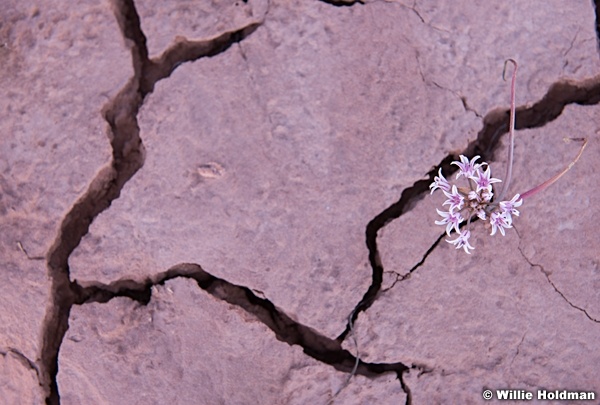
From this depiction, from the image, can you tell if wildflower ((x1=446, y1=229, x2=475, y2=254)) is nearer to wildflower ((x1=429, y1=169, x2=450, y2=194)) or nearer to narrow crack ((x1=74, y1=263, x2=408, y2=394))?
wildflower ((x1=429, y1=169, x2=450, y2=194))

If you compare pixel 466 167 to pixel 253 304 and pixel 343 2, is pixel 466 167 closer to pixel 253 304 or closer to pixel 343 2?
pixel 343 2

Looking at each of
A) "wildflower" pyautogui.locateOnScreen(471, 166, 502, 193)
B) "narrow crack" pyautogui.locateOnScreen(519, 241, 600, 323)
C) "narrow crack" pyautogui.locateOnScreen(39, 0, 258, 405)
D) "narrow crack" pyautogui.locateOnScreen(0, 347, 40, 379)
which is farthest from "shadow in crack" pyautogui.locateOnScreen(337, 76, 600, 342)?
"narrow crack" pyautogui.locateOnScreen(0, 347, 40, 379)

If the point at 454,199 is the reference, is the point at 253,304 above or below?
below

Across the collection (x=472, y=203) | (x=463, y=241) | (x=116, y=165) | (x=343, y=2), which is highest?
(x=343, y=2)

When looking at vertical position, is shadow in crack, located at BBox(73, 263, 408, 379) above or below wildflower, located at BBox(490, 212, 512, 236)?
below

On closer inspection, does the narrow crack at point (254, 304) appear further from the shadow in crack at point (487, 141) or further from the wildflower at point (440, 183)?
the wildflower at point (440, 183)

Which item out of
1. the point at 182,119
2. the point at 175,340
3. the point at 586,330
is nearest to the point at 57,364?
the point at 175,340

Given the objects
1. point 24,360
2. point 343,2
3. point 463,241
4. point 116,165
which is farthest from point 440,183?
point 24,360
